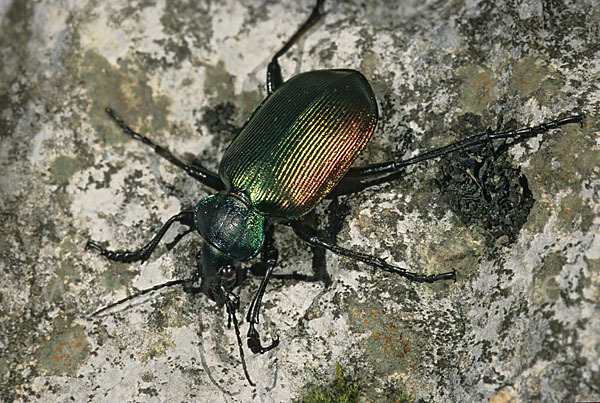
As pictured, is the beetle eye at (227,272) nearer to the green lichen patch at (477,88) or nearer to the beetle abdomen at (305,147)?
the beetle abdomen at (305,147)

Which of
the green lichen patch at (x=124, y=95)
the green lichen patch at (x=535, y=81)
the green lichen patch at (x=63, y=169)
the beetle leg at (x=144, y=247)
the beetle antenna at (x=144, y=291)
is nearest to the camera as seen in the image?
the green lichen patch at (x=535, y=81)

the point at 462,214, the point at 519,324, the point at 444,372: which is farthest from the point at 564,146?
the point at 444,372

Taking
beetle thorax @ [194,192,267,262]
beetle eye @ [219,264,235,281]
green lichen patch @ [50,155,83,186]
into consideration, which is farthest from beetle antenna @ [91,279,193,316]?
green lichen patch @ [50,155,83,186]

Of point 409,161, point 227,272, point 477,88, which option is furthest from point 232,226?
point 477,88

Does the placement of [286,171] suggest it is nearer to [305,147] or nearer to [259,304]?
[305,147]

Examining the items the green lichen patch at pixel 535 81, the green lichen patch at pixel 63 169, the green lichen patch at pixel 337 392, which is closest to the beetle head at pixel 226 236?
the green lichen patch at pixel 337 392
